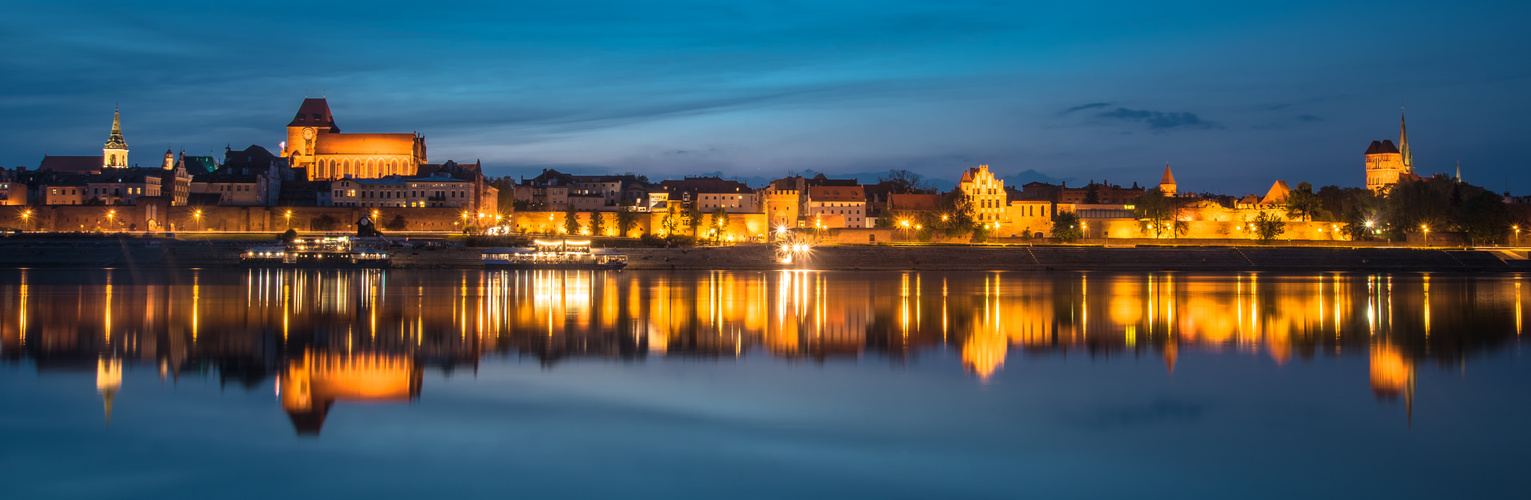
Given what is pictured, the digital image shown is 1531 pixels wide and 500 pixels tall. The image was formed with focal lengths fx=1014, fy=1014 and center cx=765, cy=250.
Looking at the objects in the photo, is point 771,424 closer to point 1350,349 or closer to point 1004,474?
point 1004,474

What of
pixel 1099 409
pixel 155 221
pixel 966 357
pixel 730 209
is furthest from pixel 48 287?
pixel 730 209

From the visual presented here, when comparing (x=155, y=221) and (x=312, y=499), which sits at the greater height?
(x=155, y=221)

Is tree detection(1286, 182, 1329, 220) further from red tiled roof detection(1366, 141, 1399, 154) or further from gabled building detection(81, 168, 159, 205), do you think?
gabled building detection(81, 168, 159, 205)

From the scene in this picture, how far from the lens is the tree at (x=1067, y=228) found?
53.9m

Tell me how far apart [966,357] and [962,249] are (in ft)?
110

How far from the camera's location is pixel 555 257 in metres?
45.9

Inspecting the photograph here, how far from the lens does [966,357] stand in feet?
38.3

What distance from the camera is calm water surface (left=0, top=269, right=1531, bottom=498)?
5988 mm

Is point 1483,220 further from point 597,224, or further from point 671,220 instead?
point 597,224

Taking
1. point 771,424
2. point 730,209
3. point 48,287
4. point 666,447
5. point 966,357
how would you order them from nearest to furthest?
1. point 666,447
2. point 771,424
3. point 966,357
4. point 48,287
5. point 730,209

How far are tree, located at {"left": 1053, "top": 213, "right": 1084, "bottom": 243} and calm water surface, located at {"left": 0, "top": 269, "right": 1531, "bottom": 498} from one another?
36.6 meters

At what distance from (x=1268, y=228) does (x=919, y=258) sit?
24.4 metres

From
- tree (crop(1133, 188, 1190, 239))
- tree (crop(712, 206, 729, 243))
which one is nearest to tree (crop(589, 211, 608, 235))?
tree (crop(712, 206, 729, 243))

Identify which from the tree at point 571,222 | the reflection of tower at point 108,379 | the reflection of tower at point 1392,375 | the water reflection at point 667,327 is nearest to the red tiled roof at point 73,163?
the tree at point 571,222
